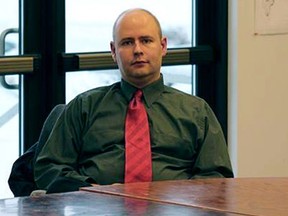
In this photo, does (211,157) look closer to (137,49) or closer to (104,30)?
(137,49)

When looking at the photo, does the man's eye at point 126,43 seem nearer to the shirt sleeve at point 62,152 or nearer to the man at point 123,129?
the man at point 123,129

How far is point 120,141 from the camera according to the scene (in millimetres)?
2938

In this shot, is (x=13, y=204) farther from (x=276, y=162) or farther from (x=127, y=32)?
(x=276, y=162)

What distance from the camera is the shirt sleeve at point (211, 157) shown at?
290 cm

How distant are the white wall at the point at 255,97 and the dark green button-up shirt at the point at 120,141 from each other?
1269 millimetres

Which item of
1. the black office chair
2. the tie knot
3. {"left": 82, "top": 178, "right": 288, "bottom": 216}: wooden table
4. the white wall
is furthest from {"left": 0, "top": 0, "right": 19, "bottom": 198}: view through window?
{"left": 82, "top": 178, "right": 288, "bottom": 216}: wooden table

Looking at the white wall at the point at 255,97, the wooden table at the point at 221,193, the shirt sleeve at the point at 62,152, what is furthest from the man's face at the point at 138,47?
the white wall at the point at 255,97

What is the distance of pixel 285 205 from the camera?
221cm

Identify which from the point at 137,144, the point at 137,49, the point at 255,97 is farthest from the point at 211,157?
the point at 255,97

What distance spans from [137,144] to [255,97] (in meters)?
Result: 1.56

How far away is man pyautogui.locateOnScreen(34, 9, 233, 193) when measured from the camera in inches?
114

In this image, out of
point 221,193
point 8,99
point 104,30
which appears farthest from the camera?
point 104,30

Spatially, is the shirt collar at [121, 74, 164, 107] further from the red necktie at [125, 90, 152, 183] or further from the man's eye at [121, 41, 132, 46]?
the man's eye at [121, 41, 132, 46]

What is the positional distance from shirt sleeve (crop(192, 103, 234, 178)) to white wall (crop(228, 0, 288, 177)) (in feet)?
4.32
